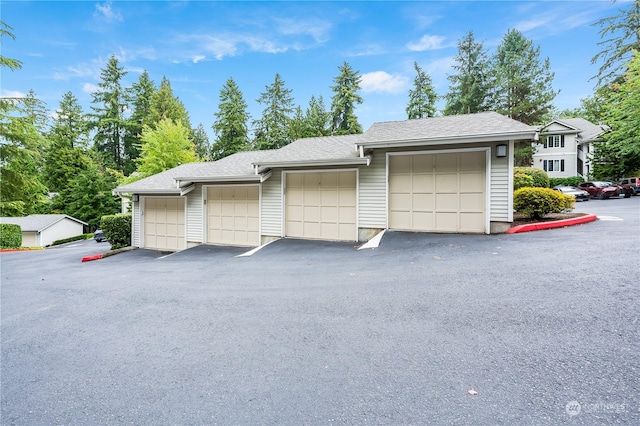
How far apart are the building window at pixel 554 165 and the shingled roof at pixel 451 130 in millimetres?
26423

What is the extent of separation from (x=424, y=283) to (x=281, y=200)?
21.1 feet

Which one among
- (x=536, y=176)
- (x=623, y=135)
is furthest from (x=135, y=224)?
(x=623, y=135)

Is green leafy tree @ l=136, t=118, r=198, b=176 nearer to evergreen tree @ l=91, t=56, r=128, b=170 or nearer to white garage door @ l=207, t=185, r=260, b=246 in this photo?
white garage door @ l=207, t=185, r=260, b=246

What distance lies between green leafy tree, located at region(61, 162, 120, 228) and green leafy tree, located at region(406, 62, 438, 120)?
32.0m

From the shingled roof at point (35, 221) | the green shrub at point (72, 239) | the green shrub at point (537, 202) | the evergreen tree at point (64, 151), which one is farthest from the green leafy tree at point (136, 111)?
the green shrub at point (537, 202)

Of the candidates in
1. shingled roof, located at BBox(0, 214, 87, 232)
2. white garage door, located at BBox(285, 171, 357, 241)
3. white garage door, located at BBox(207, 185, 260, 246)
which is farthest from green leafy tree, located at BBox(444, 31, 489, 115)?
shingled roof, located at BBox(0, 214, 87, 232)

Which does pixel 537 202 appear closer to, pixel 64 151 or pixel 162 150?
pixel 162 150

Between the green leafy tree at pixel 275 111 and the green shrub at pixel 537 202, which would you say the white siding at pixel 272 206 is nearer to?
the green shrub at pixel 537 202

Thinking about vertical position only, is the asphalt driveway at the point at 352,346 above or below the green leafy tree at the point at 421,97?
below

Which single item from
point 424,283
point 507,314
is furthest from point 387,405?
point 424,283

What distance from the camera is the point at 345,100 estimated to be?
29781mm

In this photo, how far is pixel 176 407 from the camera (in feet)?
7.29

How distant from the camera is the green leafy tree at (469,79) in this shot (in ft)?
94.4

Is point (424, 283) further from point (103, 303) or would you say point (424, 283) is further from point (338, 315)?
point (103, 303)
